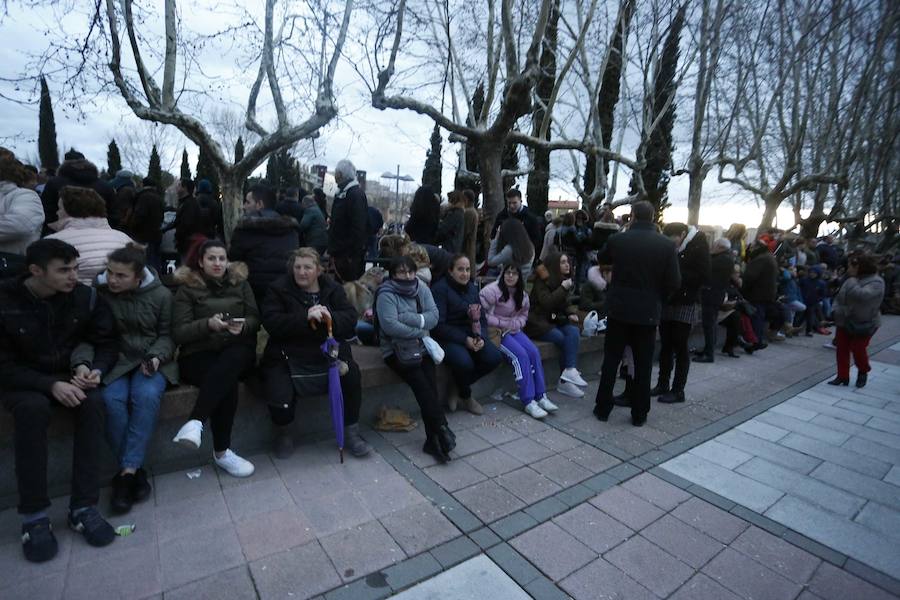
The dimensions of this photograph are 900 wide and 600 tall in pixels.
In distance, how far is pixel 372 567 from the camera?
245 cm

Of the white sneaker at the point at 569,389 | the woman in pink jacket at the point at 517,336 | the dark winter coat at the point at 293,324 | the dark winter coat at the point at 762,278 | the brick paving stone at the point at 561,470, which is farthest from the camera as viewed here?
the dark winter coat at the point at 762,278

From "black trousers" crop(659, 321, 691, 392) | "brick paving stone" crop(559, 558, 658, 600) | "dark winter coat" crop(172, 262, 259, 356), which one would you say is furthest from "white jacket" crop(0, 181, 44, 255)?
"black trousers" crop(659, 321, 691, 392)

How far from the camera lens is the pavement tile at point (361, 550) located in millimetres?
2436

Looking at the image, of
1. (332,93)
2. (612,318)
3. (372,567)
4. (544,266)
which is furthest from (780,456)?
(332,93)

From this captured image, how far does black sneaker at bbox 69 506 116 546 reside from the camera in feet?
8.11

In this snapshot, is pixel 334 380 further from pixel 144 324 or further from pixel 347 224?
pixel 347 224

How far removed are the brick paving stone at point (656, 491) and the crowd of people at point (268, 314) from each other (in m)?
1.08

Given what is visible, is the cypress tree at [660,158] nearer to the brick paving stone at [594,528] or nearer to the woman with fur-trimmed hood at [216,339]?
the brick paving stone at [594,528]

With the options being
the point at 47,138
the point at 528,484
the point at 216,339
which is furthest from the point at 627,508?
the point at 47,138

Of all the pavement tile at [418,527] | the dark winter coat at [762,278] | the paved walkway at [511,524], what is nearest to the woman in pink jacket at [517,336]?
the paved walkway at [511,524]

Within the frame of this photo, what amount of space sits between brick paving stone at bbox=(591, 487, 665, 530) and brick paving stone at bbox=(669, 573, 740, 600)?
18.3 inches

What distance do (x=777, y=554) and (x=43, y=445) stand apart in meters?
4.07

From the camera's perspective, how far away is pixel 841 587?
2.51 meters

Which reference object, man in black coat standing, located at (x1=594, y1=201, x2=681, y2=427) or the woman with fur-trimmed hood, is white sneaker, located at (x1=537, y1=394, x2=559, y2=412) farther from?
the woman with fur-trimmed hood
